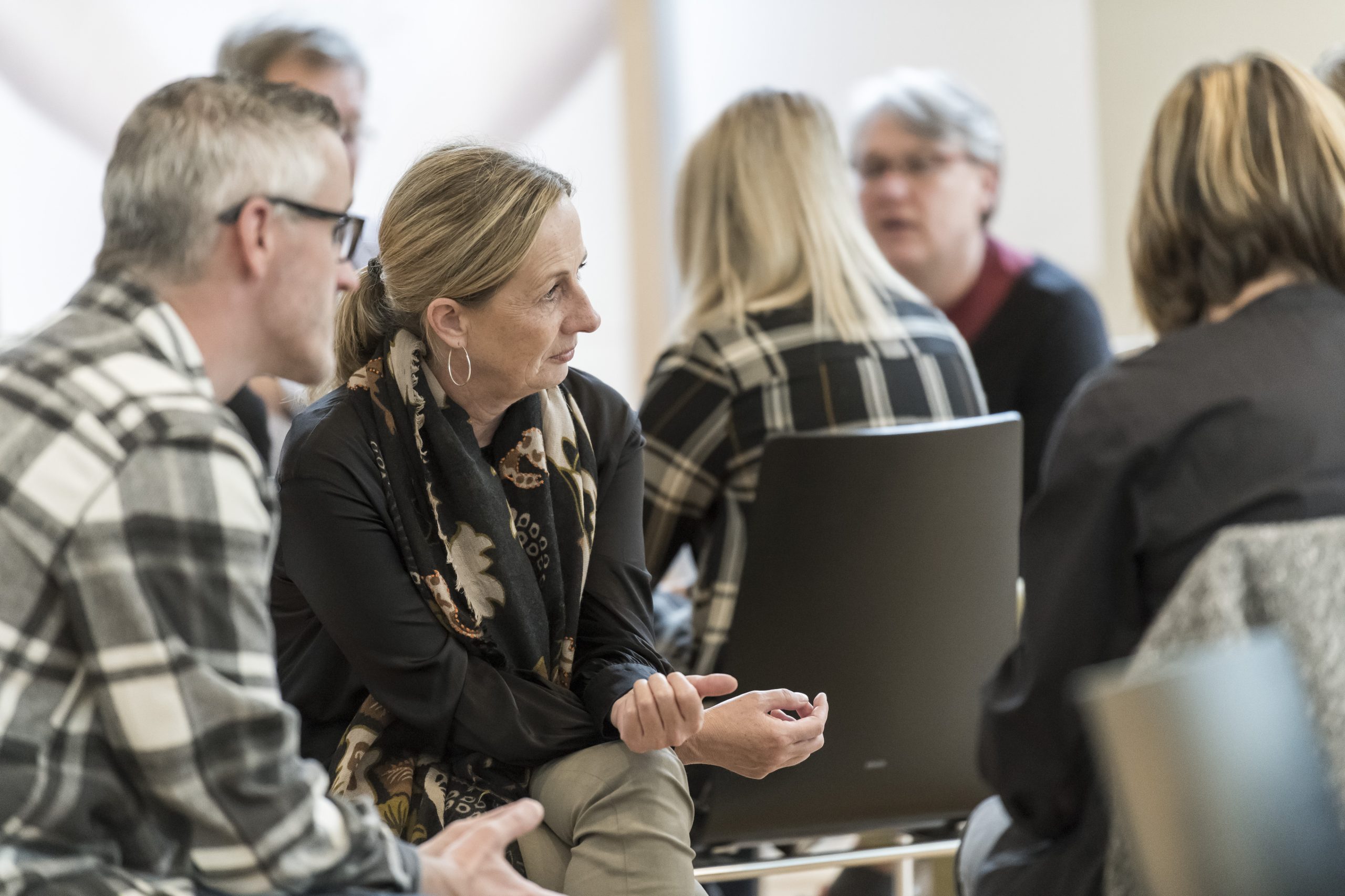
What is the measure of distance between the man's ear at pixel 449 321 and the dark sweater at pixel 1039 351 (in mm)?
1428

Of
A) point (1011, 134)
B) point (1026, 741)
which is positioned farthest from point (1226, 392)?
point (1011, 134)

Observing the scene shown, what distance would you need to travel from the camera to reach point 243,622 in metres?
1.00

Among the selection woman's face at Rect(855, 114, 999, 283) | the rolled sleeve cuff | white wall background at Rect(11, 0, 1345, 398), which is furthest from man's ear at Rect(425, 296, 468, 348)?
white wall background at Rect(11, 0, 1345, 398)

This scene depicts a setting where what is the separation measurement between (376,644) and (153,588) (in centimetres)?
47

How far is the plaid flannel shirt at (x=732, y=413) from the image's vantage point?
1.98 m

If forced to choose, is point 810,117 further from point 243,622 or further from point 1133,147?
point 1133,147

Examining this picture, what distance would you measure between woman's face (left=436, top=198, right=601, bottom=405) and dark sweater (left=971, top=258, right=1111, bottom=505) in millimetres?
1345

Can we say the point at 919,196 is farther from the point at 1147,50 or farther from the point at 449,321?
the point at 449,321

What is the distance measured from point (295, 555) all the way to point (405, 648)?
0.49ft

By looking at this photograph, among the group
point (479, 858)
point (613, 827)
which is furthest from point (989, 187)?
point (479, 858)

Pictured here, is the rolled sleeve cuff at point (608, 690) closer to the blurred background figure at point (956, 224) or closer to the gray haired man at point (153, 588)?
the gray haired man at point (153, 588)

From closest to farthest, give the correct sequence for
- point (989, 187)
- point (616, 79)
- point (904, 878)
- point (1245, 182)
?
point (1245, 182)
point (904, 878)
point (989, 187)
point (616, 79)

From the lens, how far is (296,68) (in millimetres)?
2578

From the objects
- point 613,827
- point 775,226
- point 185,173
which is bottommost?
point 613,827
